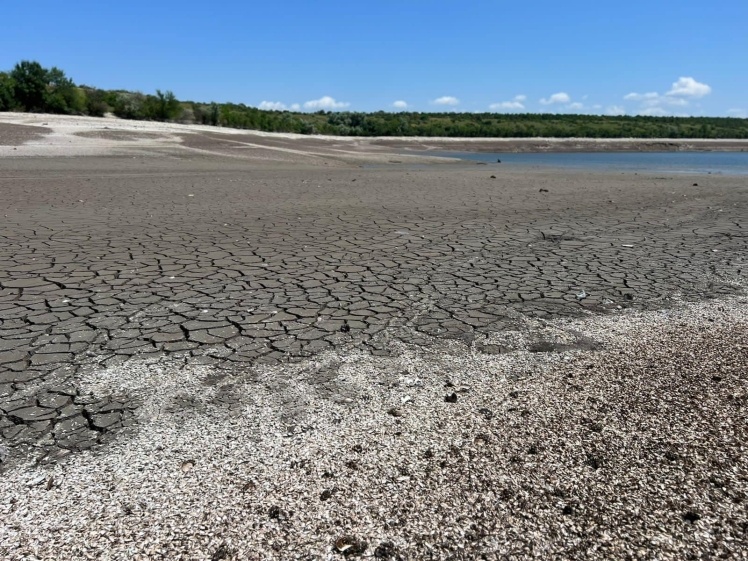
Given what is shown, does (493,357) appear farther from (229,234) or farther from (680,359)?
(229,234)

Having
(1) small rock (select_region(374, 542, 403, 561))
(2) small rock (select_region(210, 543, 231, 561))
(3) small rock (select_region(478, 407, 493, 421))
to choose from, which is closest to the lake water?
(3) small rock (select_region(478, 407, 493, 421))

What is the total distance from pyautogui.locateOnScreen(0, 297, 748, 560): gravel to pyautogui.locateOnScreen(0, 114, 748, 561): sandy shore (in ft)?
0.04

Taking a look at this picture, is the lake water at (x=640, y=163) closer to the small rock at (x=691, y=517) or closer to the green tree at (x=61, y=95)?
the small rock at (x=691, y=517)

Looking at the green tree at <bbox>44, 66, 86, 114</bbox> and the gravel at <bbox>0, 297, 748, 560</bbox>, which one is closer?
the gravel at <bbox>0, 297, 748, 560</bbox>

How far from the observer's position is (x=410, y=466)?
9.18ft

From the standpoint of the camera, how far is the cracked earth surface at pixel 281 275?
13.5 feet

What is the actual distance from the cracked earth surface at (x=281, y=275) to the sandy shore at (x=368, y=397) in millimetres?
38

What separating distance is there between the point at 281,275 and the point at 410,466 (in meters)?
3.91

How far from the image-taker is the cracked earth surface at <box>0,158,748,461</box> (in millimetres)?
4109

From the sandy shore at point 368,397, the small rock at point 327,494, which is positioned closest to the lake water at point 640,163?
the sandy shore at point 368,397

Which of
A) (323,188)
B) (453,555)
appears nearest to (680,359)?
(453,555)

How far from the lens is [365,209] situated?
11.7 m

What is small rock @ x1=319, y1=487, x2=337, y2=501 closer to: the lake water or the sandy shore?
the sandy shore

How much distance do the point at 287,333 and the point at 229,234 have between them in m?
4.46
